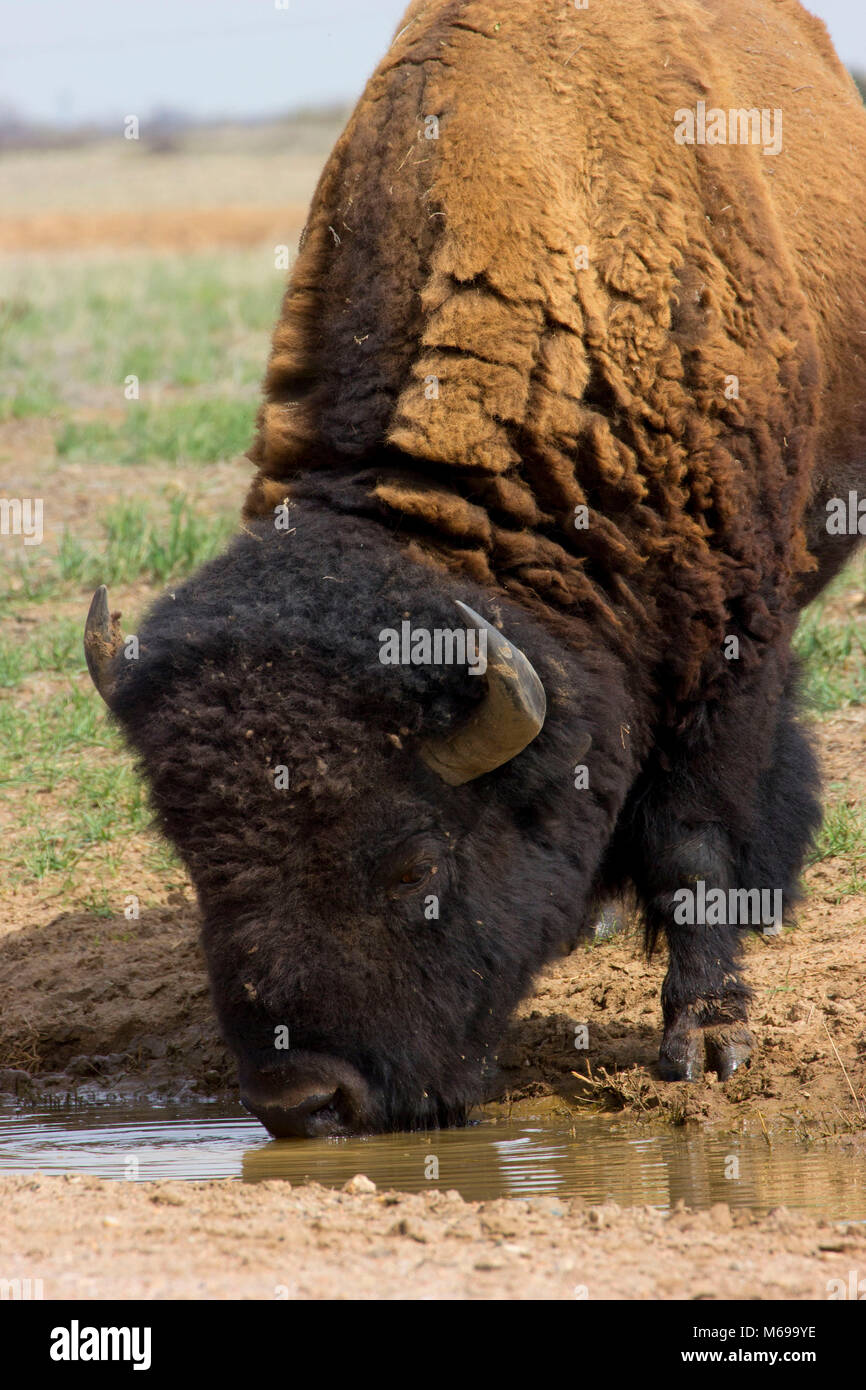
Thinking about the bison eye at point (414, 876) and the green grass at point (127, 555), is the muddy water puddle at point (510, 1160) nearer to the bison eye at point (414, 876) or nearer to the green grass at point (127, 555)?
the bison eye at point (414, 876)

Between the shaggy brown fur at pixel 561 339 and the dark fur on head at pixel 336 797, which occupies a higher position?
the shaggy brown fur at pixel 561 339

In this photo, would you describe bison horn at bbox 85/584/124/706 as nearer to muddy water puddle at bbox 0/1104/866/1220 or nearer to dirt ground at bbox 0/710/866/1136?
muddy water puddle at bbox 0/1104/866/1220

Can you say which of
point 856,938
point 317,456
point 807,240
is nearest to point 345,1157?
point 317,456

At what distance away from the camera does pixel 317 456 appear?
15.1 ft

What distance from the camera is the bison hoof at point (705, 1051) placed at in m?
4.85

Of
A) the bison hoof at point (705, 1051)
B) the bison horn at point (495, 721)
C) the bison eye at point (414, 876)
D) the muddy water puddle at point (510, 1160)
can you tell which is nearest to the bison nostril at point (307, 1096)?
the muddy water puddle at point (510, 1160)

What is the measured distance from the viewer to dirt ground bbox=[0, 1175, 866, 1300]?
9.39 feet

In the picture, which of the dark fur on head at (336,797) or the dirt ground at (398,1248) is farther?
the dark fur on head at (336,797)

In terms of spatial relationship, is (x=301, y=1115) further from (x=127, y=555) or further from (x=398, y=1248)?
(x=127, y=555)

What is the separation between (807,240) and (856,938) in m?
2.51

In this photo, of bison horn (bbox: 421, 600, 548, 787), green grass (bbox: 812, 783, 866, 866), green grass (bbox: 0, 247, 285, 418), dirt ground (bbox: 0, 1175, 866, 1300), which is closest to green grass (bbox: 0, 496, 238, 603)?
green grass (bbox: 0, 247, 285, 418)

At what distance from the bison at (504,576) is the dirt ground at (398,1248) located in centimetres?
58

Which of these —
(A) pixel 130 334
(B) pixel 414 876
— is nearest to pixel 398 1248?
(B) pixel 414 876
